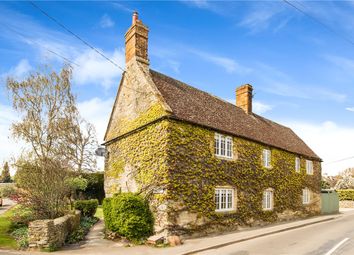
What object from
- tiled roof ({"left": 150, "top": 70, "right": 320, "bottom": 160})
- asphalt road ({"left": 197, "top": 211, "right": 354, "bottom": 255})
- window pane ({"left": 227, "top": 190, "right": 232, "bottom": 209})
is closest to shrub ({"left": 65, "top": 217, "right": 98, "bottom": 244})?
asphalt road ({"left": 197, "top": 211, "right": 354, "bottom": 255})

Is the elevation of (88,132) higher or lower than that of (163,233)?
higher

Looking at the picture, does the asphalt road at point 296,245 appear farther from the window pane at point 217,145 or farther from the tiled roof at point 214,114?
the tiled roof at point 214,114

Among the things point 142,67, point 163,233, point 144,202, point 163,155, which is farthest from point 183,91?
point 163,233

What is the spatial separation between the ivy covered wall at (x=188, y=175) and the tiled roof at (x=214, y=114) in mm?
689

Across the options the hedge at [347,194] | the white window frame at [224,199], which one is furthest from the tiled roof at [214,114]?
the hedge at [347,194]

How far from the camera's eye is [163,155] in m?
14.7

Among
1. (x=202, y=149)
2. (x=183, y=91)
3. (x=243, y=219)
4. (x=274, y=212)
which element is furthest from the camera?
(x=274, y=212)

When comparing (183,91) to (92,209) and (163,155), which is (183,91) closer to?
(163,155)

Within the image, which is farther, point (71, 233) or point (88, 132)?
point (88, 132)

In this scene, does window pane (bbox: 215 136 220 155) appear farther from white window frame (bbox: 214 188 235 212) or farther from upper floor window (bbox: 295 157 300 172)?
upper floor window (bbox: 295 157 300 172)

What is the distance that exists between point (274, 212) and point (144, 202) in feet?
34.4

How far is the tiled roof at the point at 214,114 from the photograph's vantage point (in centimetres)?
1695

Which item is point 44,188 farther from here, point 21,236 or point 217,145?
point 217,145

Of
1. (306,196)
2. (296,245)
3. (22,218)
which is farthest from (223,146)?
(306,196)
